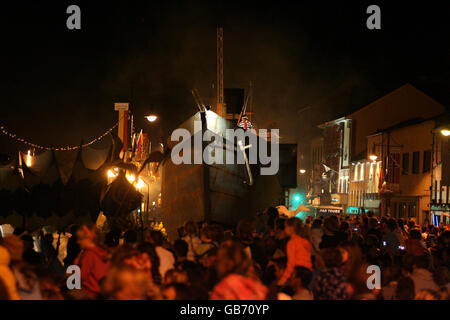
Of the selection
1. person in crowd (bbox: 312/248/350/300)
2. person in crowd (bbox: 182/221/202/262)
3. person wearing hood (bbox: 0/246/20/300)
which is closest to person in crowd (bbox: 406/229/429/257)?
person in crowd (bbox: 182/221/202/262)

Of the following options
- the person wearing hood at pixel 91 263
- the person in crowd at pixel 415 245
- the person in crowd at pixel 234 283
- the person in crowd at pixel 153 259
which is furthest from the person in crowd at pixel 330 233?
the person in crowd at pixel 234 283

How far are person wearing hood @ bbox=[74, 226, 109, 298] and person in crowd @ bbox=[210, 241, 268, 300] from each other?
2232 millimetres

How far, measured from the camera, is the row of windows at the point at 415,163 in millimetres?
39406

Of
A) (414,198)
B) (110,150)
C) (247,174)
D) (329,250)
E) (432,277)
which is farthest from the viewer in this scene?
(414,198)

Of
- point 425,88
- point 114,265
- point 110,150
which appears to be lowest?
point 114,265

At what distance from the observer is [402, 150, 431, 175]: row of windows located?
1551 inches

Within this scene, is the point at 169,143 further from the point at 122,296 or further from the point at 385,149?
the point at 385,149

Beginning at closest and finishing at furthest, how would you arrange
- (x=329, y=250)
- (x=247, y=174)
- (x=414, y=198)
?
(x=329, y=250) < (x=247, y=174) < (x=414, y=198)

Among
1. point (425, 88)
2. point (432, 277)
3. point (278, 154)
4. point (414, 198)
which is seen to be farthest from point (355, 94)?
point (432, 277)

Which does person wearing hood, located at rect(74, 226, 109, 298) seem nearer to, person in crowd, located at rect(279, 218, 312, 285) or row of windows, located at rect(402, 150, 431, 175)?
person in crowd, located at rect(279, 218, 312, 285)

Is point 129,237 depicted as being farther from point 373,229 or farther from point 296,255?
point 373,229

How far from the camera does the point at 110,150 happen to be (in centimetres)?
1819

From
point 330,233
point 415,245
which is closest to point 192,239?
point 330,233
